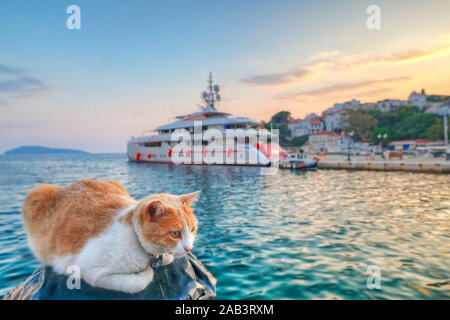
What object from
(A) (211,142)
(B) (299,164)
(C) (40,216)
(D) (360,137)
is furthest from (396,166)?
(D) (360,137)

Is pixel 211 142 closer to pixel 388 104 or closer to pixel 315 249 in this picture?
pixel 315 249

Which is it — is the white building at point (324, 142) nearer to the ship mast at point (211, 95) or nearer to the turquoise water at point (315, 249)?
the ship mast at point (211, 95)

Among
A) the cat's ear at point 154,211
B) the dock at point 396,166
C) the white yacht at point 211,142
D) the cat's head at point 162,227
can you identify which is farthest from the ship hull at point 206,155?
the cat's ear at point 154,211

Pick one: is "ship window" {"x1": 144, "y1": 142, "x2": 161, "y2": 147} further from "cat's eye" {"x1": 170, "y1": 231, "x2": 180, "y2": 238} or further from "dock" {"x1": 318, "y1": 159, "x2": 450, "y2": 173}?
"cat's eye" {"x1": 170, "y1": 231, "x2": 180, "y2": 238}

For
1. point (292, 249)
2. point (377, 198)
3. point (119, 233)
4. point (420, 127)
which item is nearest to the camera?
point (119, 233)

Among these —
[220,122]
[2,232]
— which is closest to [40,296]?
[2,232]

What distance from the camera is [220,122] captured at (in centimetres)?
3011

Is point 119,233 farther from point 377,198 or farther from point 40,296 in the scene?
point 377,198

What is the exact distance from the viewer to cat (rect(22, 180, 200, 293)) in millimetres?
2045

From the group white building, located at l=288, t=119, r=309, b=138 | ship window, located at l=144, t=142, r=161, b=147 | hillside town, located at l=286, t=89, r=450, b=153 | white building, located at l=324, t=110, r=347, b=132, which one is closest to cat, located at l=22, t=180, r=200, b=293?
ship window, located at l=144, t=142, r=161, b=147

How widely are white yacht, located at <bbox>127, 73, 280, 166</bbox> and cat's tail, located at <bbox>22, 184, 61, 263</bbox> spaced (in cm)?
2386

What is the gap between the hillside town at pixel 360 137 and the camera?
6191 cm

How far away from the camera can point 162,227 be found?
6.70 ft

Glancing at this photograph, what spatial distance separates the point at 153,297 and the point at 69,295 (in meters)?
0.73
